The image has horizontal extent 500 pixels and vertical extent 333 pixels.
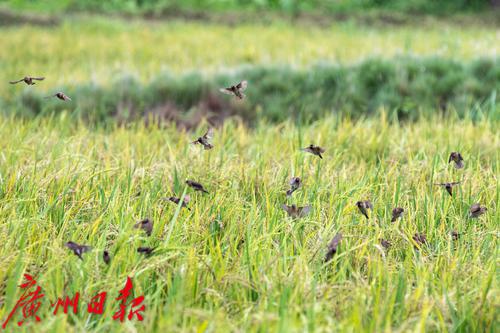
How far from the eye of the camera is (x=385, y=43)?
816 cm

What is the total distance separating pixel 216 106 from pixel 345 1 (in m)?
9.93

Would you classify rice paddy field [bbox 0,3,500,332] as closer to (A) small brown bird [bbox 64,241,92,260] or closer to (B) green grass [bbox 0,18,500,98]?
(A) small brown bird [bbox 64,241,92,260]

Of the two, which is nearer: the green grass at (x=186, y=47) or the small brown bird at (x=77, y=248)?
the small brown bird at (x=77, y=248)

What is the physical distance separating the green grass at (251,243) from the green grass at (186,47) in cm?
323

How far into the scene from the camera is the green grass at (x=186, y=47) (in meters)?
6.41

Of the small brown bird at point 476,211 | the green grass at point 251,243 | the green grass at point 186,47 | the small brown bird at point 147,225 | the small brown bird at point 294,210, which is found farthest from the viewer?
the green grass at point 186,47

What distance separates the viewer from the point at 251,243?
2039mm

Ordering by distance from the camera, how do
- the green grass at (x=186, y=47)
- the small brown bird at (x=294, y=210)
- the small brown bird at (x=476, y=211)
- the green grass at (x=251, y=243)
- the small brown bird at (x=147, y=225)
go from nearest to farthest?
the green grass at (x=251, y=243), the small brown bird at (x=147, y=225), the small brown bird at (x=294, y=210), the small brown bird at (x=476, y=211), the green grass at (x=186, y=47)

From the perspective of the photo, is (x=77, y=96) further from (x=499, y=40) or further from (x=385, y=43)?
(x=499, y=40)

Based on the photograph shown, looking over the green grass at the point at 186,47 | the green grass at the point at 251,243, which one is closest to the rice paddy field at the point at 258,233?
the green grass at the point at 251,243

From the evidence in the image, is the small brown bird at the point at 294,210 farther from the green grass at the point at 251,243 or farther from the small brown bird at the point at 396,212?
the small brown bird at the point at 396,212

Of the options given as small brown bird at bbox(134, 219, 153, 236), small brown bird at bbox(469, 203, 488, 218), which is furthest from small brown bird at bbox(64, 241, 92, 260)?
small brown bird at bbox(469, 203, 488, 218)

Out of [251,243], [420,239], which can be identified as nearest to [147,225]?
Answer: [251,243]

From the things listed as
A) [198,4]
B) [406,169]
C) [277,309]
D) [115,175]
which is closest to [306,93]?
[406,169]
